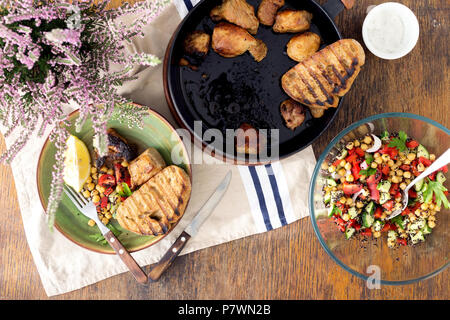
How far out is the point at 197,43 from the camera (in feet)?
5.41

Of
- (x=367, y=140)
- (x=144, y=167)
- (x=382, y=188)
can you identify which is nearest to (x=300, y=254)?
(x=382, y=188)

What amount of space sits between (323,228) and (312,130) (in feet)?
1.41

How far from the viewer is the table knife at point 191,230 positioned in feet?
5.92

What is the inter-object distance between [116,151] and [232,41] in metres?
0.65

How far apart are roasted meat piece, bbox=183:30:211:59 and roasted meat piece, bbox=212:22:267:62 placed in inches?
1.3

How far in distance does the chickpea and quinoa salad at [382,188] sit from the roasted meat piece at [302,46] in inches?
17.1

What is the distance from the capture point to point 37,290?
191 centimetres

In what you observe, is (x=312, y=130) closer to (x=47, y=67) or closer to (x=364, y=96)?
(x=364, y=96)

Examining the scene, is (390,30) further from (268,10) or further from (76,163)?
(76,163)

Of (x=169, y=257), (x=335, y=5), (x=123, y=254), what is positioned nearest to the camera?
(x=335, y=5)

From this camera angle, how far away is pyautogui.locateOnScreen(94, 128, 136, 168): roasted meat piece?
5.55 ft

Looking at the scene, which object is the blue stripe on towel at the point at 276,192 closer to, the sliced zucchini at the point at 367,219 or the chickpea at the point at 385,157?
the sliced zucchini at the point at 367,219

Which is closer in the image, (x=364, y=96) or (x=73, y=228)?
(x=73, y=228)

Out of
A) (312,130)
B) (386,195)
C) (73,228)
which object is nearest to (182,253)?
(73,228)
